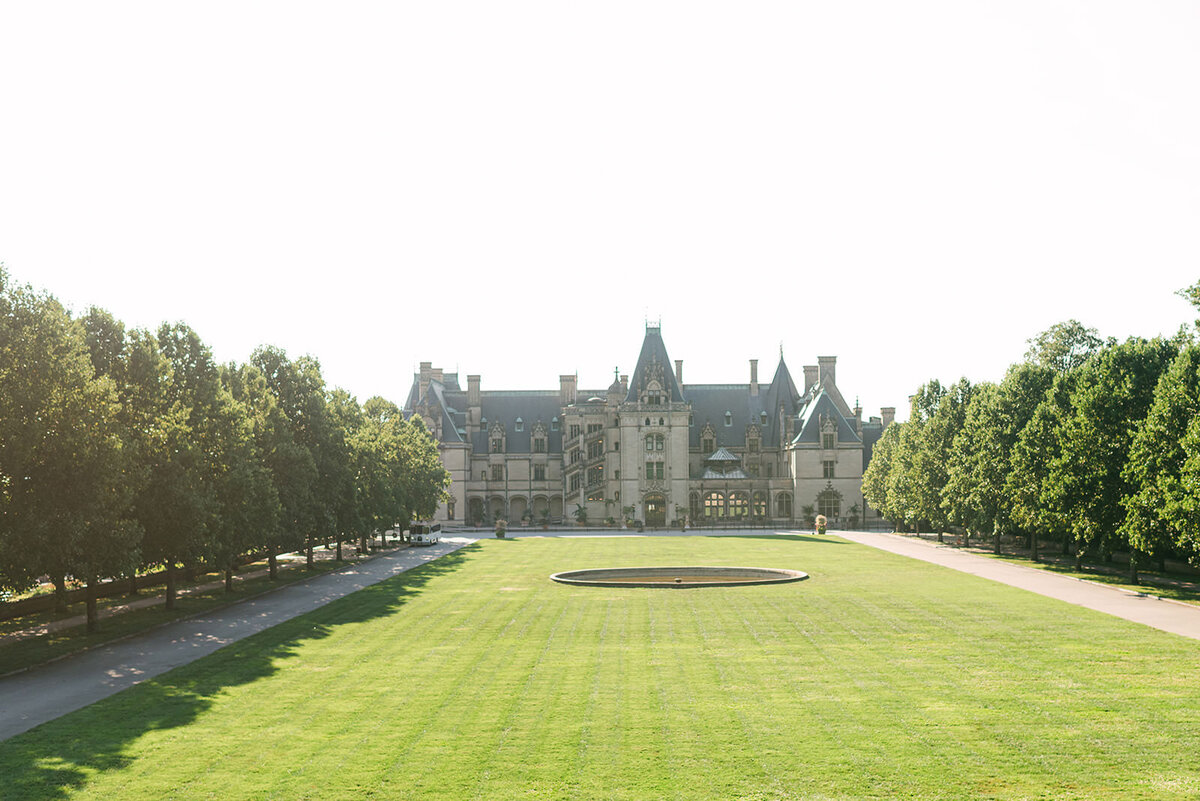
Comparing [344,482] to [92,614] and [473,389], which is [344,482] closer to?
[92,614]

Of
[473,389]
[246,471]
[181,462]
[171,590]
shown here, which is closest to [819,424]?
[473,389]

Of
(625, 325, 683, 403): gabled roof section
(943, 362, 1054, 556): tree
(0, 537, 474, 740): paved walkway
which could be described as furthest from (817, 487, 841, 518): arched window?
(0, 537, 474, 740): paved walkway

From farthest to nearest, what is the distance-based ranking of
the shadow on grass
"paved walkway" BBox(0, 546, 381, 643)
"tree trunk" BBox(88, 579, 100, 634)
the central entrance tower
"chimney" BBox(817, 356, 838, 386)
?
"chimney" BBox(817, 356, 838, 386) < the central entrance tower < "paved walkway" BBox(0, 546, 381, 643) < "tree trunk" BBox(88, 579, 100, 634) < the shadow on grass

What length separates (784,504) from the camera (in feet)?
350

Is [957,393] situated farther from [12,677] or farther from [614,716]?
[12,677]

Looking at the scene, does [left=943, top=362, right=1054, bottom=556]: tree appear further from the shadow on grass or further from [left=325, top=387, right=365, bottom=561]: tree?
the shadow on grass

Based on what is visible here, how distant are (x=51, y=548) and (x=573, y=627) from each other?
605 inches

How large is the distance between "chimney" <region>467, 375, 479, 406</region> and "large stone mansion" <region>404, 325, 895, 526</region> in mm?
123

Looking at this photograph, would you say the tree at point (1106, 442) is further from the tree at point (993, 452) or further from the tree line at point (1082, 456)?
the tree at point (993, 452)

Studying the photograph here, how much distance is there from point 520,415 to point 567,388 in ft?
22.2

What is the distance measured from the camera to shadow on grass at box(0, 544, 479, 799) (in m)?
16.1

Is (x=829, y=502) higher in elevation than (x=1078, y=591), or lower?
higher

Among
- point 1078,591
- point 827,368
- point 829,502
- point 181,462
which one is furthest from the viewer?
point 827,368

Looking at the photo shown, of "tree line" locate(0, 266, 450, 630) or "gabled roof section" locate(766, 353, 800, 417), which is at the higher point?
"gabled roof section" locate(766, 353, 800, 417)
